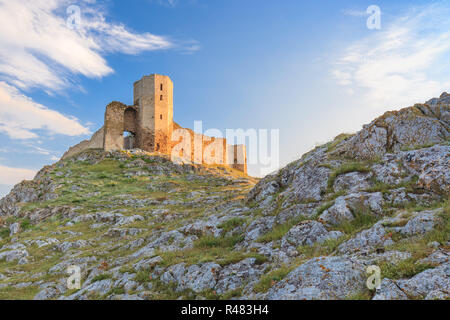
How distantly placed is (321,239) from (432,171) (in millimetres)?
4193

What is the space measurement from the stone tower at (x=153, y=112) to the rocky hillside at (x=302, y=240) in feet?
80.1

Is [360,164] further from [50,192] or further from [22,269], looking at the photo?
[50,192]

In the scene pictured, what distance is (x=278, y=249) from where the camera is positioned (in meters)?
8.45

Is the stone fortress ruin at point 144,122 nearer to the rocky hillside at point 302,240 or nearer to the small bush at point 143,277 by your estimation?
the rocky hillside at point 302,240

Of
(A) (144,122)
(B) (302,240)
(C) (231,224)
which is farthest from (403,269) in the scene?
(A) (144,122)

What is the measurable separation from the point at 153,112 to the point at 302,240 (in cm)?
4058

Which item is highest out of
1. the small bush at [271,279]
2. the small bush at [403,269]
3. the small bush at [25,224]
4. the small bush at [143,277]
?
the small bush at [403,269]

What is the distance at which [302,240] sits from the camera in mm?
8336

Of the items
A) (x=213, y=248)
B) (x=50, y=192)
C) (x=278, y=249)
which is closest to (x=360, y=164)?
(x=278, y=249)

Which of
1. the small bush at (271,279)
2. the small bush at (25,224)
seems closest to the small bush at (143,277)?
the small bush at (271,279)

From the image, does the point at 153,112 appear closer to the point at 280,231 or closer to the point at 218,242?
the point at 218,242

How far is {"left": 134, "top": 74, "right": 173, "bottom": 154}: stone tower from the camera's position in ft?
146

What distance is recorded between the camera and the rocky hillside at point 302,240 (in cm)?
539

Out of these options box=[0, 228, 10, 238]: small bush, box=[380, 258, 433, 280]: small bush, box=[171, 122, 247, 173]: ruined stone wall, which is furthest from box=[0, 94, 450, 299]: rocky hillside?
box=[171, 122, 247, 173]: ruined stone wall
